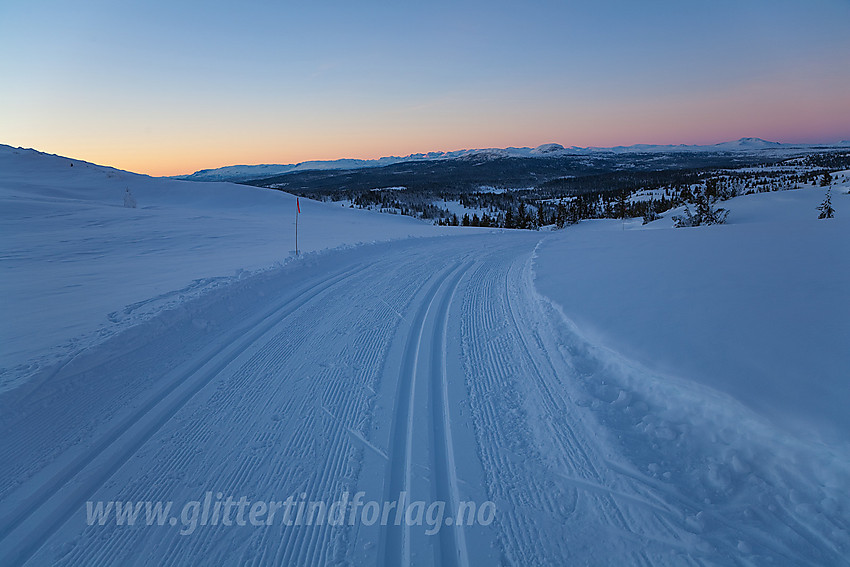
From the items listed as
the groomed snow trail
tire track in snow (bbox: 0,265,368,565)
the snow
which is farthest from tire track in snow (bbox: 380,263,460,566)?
the snow

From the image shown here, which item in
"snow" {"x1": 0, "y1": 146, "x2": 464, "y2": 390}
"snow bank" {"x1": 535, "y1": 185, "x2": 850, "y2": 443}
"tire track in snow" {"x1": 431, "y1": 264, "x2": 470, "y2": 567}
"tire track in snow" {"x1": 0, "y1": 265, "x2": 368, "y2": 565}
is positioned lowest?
"tire track in snow" {"x1": 431, "y1": 264, "x2": 470, "y2": 567}

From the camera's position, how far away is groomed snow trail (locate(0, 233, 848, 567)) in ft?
7.98

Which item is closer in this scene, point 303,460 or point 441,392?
point 303,460

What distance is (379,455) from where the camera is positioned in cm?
325

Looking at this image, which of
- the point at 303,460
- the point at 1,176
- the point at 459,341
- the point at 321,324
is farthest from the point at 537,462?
the point at 1,176

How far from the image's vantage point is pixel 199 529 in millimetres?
2629

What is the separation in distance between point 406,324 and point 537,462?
11.5 feet

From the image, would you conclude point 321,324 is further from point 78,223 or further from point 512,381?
point 78,223

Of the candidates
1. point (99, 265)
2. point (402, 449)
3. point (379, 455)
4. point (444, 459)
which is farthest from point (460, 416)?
point (99, 265)

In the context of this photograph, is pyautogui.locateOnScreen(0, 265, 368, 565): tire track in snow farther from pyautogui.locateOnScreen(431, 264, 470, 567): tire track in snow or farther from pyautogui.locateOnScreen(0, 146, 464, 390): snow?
pyautogui.locateOnScreen(431, 264, 470, 567): tire track in snow

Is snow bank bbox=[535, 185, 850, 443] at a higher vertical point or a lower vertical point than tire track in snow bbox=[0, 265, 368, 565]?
higher

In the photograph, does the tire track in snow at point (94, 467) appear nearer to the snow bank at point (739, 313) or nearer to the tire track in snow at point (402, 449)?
the tire track in snow at point (402, 449)

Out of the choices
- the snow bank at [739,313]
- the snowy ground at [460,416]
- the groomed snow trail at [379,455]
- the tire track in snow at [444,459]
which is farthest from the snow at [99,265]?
the snow bank at [739,313]

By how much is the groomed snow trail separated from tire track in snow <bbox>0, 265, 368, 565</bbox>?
1cm
